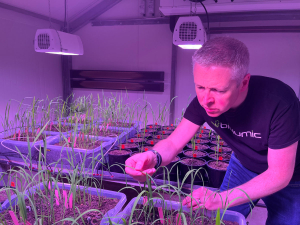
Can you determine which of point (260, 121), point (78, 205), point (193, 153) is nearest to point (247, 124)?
point (260, 121)

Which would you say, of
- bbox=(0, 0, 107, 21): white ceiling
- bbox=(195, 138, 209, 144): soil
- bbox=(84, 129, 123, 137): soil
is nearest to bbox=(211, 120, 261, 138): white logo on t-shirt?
bbox=(195, 138, 209, 144): soil

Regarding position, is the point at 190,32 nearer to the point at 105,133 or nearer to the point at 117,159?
the point at 105,133

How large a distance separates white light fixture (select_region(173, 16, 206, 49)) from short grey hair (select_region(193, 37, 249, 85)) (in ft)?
4.65

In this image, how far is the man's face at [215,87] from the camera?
0.83 meters

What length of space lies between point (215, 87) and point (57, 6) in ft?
12.6

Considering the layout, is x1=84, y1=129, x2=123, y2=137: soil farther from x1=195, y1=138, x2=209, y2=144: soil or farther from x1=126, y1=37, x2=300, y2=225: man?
x1=126, y1=37, x2=300, y2=225: man

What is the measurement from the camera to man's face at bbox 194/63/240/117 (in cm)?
83

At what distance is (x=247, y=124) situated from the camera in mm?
1036

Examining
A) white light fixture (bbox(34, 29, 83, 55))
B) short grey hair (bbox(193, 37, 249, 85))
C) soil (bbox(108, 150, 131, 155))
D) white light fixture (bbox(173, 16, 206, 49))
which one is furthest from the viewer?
white light fixture (bbox(34, 29, 83, 55))

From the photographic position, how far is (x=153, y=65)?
4062mm

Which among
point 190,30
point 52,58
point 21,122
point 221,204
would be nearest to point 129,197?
point 221,204

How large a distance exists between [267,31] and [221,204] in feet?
11.0

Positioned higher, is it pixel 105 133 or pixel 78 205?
pixel 105 133

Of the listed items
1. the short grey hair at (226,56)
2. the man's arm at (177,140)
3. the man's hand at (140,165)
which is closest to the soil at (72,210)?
the man's hand at (140,165)
